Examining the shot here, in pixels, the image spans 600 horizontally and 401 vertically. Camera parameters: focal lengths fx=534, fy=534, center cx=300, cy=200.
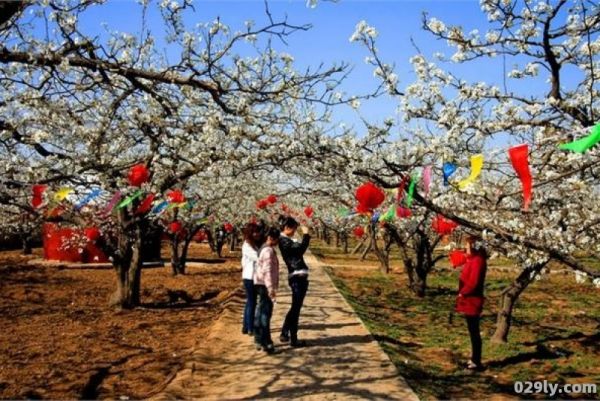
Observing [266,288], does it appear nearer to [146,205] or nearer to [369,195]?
[369,195]

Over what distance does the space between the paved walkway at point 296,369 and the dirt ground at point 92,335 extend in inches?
15.5

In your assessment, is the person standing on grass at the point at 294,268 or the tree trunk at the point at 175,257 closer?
the person standing on grass at the point at 294,268

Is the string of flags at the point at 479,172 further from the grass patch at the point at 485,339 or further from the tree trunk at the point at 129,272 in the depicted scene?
the tree trunk at the point at 129,272

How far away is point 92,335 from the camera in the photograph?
9.27 metres

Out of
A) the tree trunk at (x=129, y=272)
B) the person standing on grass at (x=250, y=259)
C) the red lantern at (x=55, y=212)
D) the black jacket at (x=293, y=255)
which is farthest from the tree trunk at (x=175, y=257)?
the black jacket at (x=293, y=255)

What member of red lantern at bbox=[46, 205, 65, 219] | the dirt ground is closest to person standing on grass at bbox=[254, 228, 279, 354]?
the dirt ground

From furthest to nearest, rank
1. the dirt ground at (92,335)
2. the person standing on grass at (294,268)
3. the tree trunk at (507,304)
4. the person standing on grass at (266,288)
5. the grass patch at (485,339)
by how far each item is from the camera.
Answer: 1. the tree trunk at (507,304)
2. the person standing on grass at (294,268)
3. the person standing on grass at (266,288)
4. the grass patch at (485,339)
5. the dirt ground at (92,335)

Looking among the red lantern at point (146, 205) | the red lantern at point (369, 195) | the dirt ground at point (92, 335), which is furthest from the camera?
the red lantern at point (146, 205)

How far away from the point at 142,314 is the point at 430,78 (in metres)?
7.91

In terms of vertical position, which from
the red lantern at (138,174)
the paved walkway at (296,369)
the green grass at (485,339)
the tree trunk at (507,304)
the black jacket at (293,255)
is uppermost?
the red lantern at (138,174)

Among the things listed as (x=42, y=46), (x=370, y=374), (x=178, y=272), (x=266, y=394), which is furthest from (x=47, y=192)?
(x=178, y=272)

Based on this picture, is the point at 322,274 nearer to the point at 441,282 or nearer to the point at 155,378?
the point at 441,282

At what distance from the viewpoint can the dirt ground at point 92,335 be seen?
654 centimetres

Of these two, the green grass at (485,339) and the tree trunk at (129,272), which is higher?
the tree trunk at (129,272)
